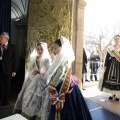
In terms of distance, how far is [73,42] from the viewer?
155 inches

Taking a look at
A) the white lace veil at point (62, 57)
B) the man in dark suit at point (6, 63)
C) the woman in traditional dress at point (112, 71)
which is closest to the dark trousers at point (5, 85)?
the man in dark suit at point (6, 63)

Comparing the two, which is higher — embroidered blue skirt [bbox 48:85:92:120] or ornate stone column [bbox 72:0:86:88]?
ornate stone column [bbox 72:0:86:88]

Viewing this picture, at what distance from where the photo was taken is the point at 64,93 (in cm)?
222

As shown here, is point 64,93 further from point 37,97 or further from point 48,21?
point 48,21

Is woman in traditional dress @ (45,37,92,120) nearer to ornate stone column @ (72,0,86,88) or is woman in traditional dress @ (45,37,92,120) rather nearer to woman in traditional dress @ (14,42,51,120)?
woman in traditional dress @ (14,42,51,120)

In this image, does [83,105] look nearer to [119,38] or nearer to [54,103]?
[54,103]

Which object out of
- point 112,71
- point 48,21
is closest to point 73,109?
point 112,71

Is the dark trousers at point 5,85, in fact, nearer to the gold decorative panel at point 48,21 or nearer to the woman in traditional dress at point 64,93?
the gold decorative panel at point 48,21

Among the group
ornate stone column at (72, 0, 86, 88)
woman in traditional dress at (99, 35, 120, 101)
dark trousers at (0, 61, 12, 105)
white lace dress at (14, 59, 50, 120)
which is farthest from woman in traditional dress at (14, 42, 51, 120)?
woman in traditional dress at (99, 35, 120, 101)

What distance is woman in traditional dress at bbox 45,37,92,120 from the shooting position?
2195 mm

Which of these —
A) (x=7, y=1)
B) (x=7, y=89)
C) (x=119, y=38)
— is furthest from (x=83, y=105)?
(x=7, y=1)

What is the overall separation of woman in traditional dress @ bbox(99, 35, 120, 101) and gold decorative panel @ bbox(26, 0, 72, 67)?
104cm

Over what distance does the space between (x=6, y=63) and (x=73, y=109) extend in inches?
69.1

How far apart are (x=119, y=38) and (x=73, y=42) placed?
3.23ft
